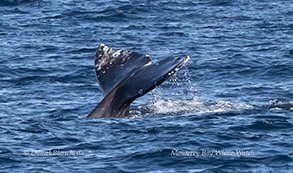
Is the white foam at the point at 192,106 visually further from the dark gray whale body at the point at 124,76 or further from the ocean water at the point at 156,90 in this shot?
the dark gray whale body at the point at 124,76

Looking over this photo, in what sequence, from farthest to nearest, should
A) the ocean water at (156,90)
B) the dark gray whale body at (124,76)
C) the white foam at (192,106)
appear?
the white foam at (192,106) → the dark gray whale body at (124,76) → the ocean water at (156,90)

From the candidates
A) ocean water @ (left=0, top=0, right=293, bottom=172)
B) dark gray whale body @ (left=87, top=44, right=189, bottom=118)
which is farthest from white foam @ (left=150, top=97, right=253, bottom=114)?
dark gray whale body @ (left=87, top=44, right=189, bottom=118)

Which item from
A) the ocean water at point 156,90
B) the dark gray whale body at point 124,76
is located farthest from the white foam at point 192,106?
the dark gray whale body at point 124,76

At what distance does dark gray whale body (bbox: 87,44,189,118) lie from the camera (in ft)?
44.4

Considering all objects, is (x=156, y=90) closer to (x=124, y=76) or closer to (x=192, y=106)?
(x=192, y=106)

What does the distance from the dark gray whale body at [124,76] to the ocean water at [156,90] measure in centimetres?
77

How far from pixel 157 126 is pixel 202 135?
3.55 ft

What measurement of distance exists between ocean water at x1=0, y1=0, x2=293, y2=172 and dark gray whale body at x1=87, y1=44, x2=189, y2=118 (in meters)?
0.77

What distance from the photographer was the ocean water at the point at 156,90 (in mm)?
13352

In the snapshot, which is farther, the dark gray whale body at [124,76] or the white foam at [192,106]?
the white foam at [192,106]

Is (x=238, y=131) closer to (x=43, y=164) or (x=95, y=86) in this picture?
(x=43, y=164)

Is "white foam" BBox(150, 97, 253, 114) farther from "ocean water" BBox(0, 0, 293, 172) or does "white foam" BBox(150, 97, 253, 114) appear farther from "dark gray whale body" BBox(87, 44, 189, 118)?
"dark gray whale body" BBox(87, 44, 189, 118)

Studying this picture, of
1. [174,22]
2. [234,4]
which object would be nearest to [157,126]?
[174,22]

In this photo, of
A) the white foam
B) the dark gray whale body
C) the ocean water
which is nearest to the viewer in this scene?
the ocean water
